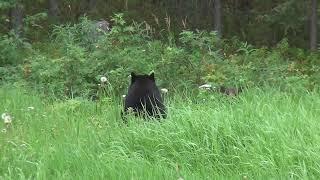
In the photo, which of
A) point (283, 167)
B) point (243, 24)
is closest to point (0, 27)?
point (243, 24)

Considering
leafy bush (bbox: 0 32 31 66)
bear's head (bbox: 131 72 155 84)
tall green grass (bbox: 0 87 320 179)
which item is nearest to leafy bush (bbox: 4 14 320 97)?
leafy bush (bbox: 0 32 31 66)

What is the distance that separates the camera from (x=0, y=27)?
17.2m

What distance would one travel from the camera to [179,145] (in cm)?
504

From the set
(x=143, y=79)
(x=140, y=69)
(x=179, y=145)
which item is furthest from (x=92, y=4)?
(x=179, y=145)

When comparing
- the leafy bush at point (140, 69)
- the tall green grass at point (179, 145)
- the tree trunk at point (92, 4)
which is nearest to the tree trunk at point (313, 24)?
the leafy bush at point (140, 69)

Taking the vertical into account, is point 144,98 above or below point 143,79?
below

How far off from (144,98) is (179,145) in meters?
1.39

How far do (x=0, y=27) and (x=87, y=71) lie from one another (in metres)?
8.91

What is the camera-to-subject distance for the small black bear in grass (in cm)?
620

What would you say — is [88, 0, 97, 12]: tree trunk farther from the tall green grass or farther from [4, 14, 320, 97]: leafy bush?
the tall green grass

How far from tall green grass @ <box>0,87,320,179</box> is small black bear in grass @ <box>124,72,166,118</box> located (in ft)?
0.87

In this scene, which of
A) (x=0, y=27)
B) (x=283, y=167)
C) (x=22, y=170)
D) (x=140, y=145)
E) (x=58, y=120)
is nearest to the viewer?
(x=283, y=167)

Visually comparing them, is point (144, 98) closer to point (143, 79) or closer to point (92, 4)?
point (143, 79)

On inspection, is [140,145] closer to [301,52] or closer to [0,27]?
[301,52]
